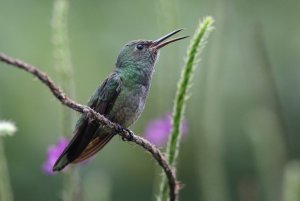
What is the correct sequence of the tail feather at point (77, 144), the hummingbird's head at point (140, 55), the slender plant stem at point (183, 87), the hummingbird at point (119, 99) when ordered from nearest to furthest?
the slender plant stem at point (183, 87)
the tail feather at point (77, 144)
the hummingbird at point (119, 99)
the hummingbird's head at point (140, 55)

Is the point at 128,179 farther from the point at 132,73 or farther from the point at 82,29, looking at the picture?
the point at 132,73

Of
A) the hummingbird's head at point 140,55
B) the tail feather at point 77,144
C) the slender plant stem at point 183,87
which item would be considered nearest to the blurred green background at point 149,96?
the hummingbird's head at point 140,55

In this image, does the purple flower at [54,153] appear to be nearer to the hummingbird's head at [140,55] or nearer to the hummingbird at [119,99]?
the hummingbird at [119,99]

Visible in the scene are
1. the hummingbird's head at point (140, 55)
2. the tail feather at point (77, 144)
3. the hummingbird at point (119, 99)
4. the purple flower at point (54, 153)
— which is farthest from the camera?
the hummingbird's head at point (140, 55)

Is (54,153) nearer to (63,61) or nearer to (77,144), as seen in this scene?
(77,144)

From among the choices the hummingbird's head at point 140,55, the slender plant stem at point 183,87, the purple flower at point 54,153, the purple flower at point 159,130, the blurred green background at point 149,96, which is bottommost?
the slender plant stem at point 183,87

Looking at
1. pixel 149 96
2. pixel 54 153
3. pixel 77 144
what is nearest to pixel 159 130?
pixel 54 153
